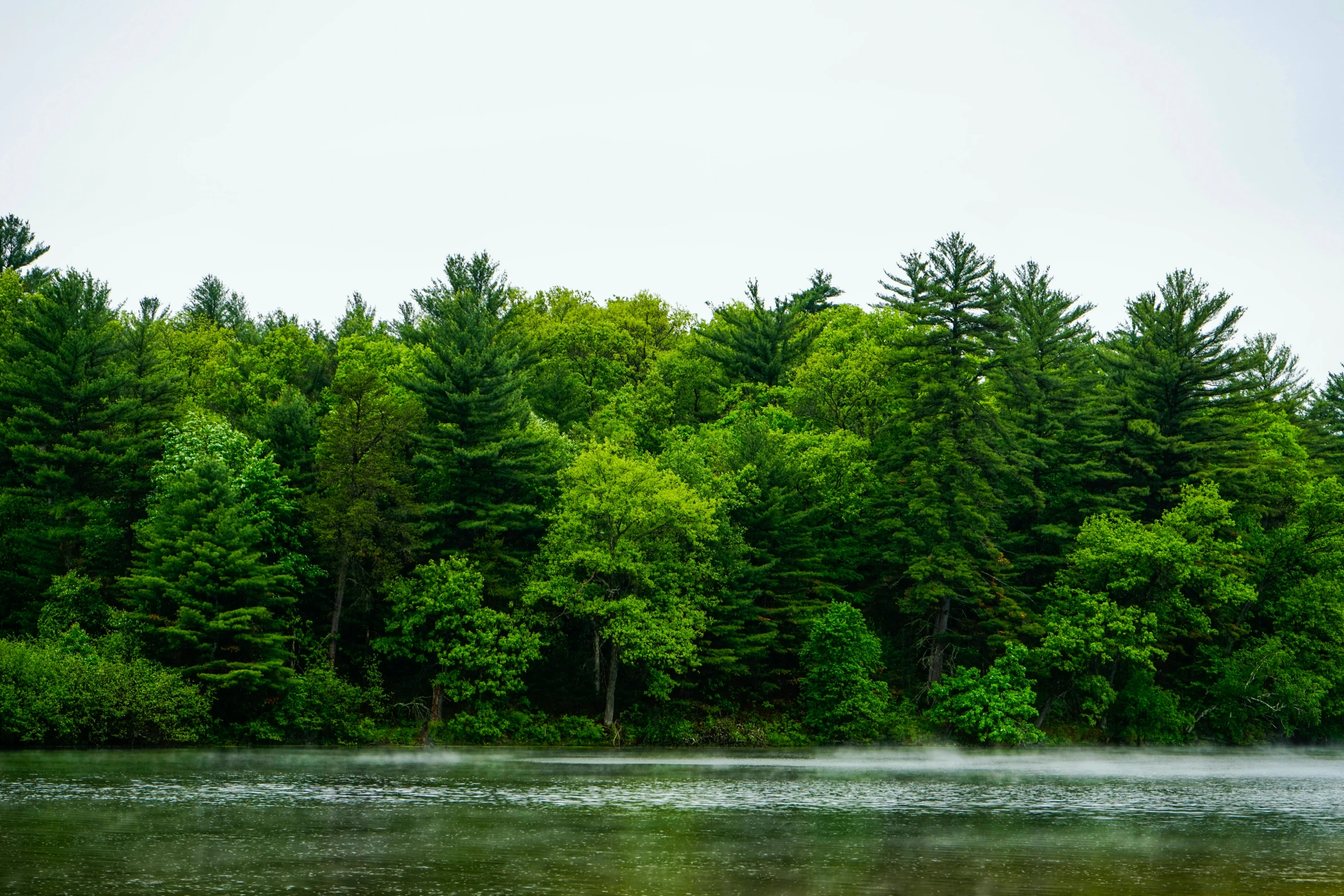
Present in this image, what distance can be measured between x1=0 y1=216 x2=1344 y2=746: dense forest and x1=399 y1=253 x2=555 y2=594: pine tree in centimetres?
21

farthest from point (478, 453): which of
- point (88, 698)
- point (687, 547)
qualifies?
point (88, 698)

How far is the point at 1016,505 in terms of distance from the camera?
66.1 meters

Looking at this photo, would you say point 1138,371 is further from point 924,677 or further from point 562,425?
point 562,425

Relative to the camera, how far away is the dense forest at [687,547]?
51875 millimetres

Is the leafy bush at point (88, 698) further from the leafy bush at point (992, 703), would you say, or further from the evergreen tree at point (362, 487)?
the leafy bush at point (992, 703)

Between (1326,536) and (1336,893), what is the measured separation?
4960 centimetres

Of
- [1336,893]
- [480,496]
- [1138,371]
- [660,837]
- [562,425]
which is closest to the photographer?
[1336,893]

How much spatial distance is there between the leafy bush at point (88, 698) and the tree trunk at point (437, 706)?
10.4 meters

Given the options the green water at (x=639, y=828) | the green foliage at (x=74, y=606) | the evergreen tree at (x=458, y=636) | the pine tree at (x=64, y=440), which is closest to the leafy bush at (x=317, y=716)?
the evergreen tree at (x=458, y=636)

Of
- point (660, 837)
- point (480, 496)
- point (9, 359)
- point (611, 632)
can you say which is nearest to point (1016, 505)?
point (611, 632)

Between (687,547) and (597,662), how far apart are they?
7.11m

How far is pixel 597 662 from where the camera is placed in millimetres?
57344

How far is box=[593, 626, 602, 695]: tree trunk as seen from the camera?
57.4 meters

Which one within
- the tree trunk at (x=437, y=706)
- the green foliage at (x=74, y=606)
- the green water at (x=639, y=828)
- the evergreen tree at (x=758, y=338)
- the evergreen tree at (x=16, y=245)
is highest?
the evergreen tree at (x=16, y=245)
